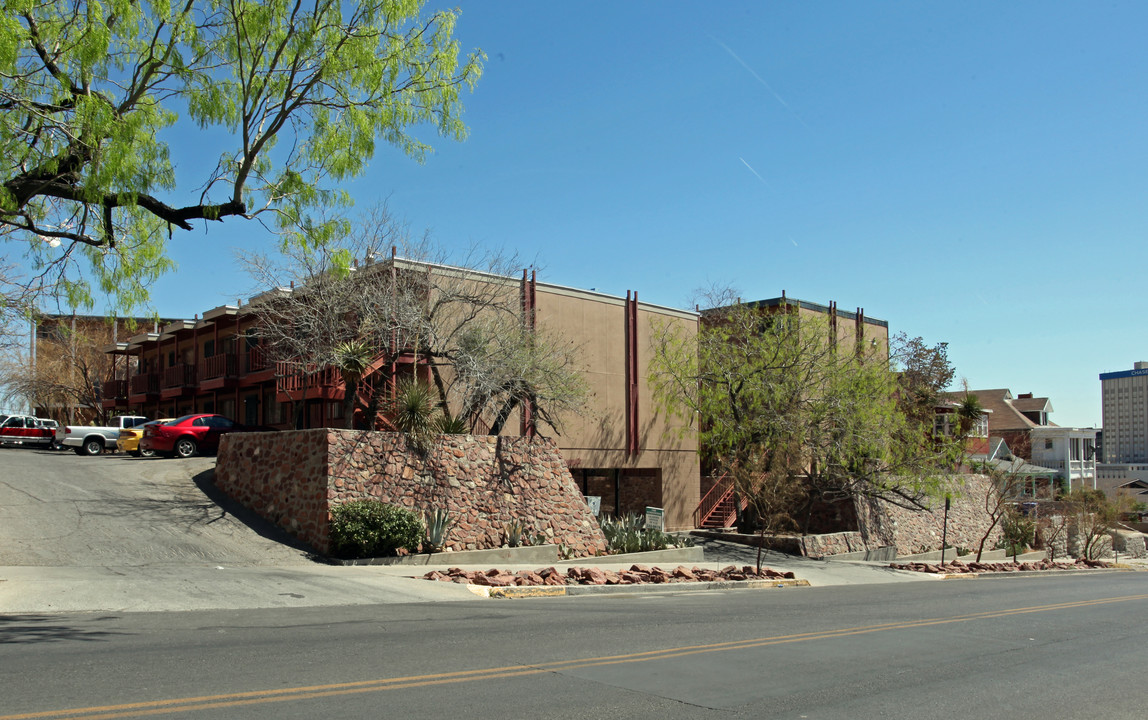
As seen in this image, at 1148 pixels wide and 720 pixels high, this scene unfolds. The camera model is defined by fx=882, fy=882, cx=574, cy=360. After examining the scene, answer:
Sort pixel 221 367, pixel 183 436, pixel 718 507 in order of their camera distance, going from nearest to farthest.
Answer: pixel 183 436 < pixel 718 507 < pixel 221 367

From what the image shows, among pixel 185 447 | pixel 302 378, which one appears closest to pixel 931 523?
pixel 302 378

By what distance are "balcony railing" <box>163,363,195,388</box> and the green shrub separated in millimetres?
24417

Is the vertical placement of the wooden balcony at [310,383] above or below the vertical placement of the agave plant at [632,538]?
above

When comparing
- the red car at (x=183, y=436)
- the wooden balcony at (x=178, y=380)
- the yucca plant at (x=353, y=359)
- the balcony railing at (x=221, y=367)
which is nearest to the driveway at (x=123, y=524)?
the yucca plant at (x=353, y=359)

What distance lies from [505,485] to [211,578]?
27.7ft

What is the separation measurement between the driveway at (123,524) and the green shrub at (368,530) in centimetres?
84

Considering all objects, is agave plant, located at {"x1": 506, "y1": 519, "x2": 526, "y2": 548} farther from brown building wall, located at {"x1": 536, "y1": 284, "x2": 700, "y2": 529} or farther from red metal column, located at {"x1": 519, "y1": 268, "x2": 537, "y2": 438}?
brown building wall, located at {"x1": 536, "y1": 284, "x2": 700, "y2": 529}

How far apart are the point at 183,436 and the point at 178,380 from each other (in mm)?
12542

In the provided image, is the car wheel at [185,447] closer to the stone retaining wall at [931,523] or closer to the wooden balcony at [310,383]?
the wooden balcony at [310,383]

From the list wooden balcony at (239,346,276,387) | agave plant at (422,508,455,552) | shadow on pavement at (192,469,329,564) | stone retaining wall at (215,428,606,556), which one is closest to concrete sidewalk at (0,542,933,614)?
agave plant at (422,508,455,552)

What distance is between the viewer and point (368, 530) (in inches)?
700

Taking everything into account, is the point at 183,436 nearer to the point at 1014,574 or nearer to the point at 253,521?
the point at 253,521

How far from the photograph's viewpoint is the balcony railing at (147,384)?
42.3 meters

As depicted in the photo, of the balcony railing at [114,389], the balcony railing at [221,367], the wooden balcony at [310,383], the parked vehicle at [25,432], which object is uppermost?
the balcony railing at [221,367]
